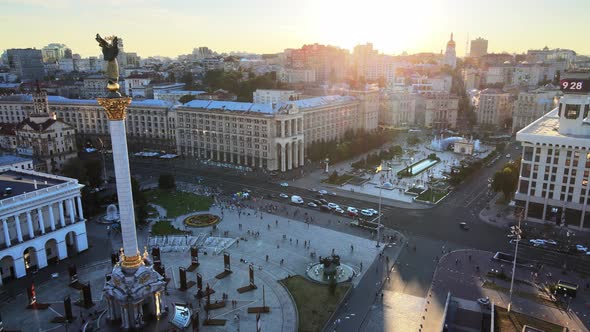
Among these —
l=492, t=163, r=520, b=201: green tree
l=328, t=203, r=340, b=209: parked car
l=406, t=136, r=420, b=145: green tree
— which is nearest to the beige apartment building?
l=406, t=136, r=420, b=145: green tree

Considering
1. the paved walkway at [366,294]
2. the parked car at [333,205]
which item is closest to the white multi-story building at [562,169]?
the paved walkway at [366,294]

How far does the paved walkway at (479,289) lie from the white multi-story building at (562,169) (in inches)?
796

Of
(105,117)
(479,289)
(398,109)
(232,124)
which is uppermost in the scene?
(232,124)

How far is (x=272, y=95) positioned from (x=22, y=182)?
10874 cm

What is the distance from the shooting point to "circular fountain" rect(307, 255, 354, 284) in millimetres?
54594

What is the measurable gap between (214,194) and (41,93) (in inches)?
2471

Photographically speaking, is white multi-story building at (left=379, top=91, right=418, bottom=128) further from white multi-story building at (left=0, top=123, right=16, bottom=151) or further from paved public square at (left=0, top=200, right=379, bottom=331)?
white multi-story building at (left=0, top=123, right=16, bottom=151)

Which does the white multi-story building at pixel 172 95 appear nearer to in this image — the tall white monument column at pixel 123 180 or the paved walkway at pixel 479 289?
the tall white monument column at pixel 123 180

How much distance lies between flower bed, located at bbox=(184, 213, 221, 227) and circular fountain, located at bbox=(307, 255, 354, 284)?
2358 centimetres

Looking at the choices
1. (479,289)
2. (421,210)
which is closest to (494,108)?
(421,210)

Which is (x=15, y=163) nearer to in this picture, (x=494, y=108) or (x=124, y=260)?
(x=124, y=260)

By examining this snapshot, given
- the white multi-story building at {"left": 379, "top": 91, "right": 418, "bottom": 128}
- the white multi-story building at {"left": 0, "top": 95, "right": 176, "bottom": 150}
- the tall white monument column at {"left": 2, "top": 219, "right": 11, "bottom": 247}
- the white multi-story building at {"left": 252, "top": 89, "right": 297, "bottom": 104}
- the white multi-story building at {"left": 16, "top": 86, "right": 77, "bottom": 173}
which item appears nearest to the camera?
the tall white monument column at {"left": 2, "top": 219, "right": 11, "bottom": 247}

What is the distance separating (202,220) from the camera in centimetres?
7538

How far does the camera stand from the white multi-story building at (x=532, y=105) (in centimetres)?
15362
